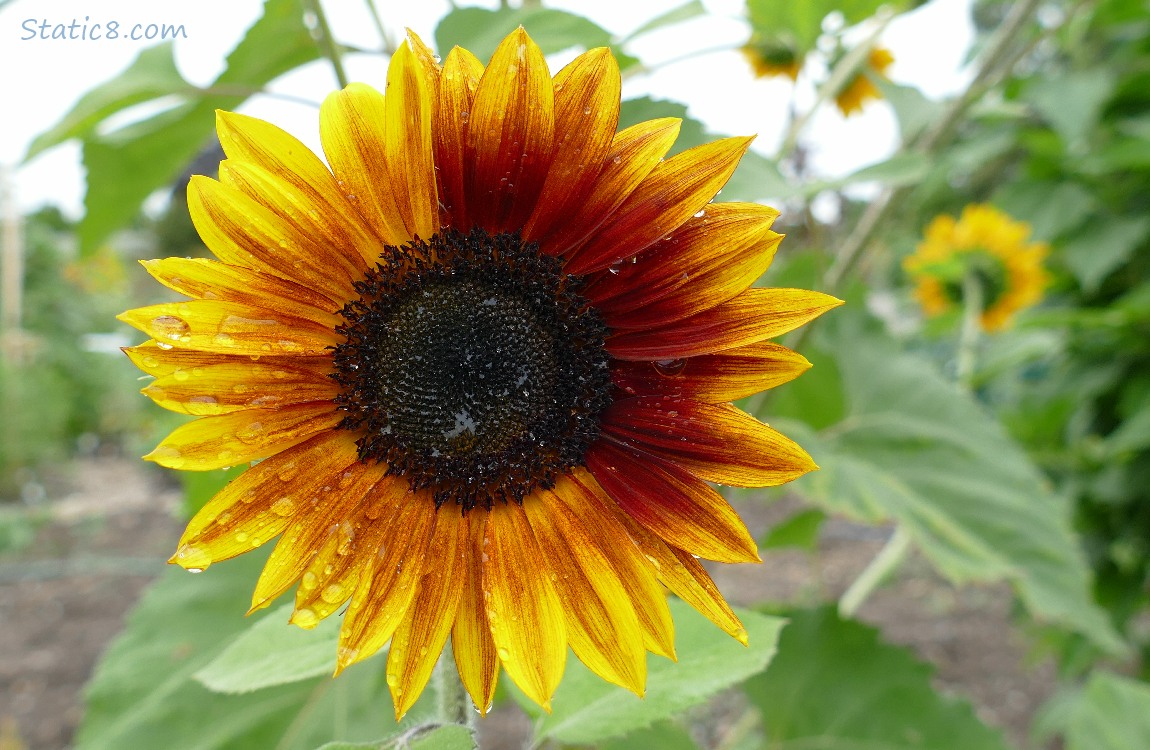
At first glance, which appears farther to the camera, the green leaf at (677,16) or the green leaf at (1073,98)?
the green leaf at (1073,98)

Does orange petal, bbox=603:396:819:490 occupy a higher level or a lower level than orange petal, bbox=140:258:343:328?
lower

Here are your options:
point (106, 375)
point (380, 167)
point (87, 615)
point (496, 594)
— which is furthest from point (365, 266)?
point (106, 375)

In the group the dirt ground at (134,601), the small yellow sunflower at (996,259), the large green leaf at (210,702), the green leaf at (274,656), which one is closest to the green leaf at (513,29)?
the green leaf at (274,656)

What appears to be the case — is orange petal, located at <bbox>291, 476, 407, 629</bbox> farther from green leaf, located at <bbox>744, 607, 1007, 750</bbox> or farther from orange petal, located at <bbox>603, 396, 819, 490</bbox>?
green leaf, located at <bbox>744, 607, 1007, 750</bbox>

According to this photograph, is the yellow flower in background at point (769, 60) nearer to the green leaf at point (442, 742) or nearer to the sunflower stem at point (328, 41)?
the sunflower stem at point (328, 41)

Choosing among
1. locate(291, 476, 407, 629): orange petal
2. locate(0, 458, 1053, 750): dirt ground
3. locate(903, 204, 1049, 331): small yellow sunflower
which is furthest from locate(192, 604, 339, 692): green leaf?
locate(903, 204, 1049, 331): small yellow sunflower

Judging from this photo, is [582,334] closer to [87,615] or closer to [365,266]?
[365,266]
